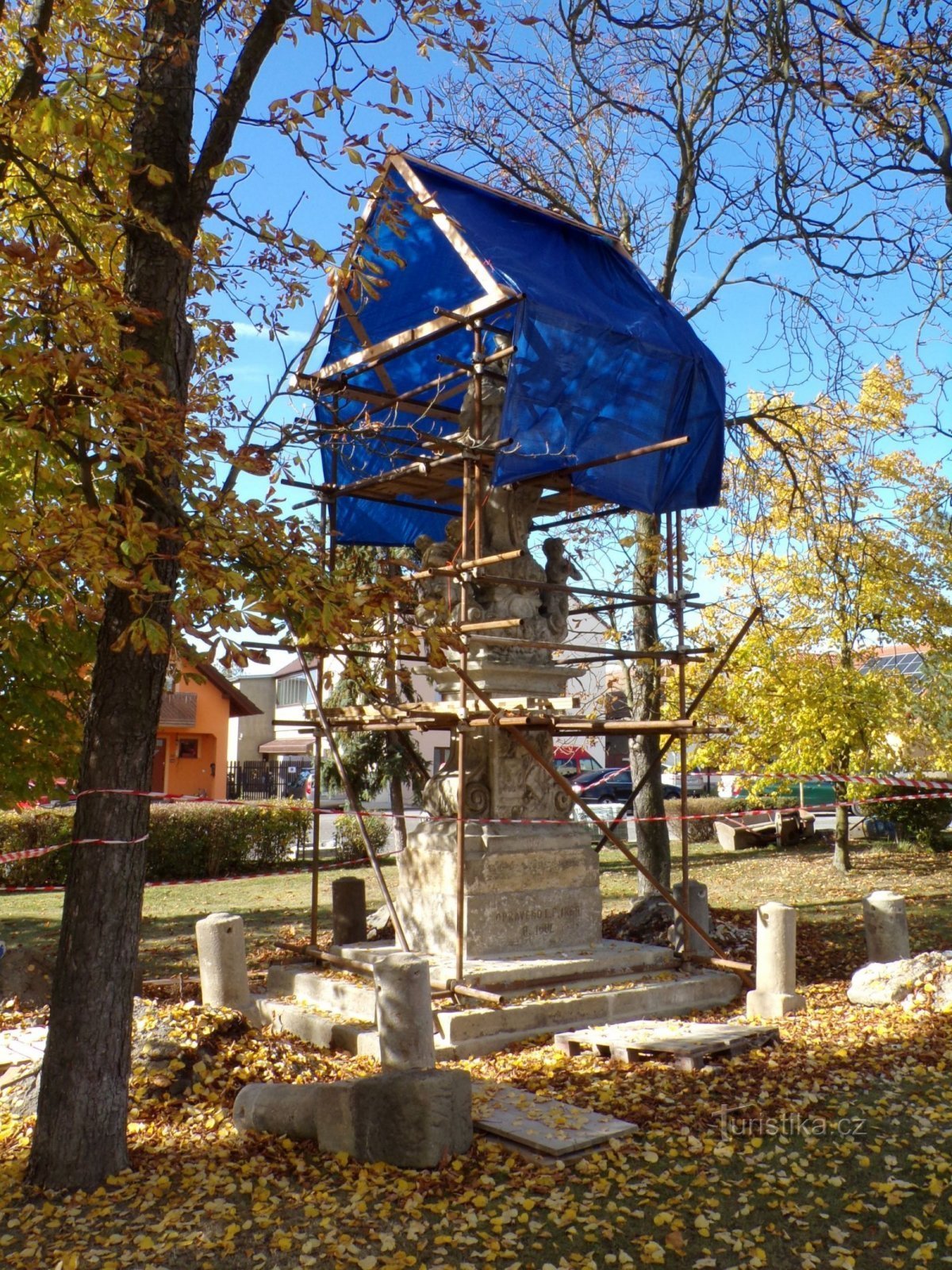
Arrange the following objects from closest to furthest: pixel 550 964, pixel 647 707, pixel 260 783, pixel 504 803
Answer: pixel 550 964
pixel 504 803
pixel 647 707
pixel 260 783

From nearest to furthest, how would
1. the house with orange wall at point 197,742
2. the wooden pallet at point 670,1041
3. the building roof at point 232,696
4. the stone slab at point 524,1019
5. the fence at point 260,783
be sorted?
the wooden pallet at point 670,1041 < the stone slab at point 524,1019 < the building roof at point 232,696 < the house with orange wall at point 197,742 < the fence at point 260,783

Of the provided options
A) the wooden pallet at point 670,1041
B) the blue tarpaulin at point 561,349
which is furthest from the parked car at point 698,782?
the wooden pallet at point 670,1041

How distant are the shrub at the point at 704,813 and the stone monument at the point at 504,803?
14726mm

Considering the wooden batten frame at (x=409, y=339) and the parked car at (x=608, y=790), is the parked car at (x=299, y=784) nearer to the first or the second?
the parked car at (x=608, y=790)

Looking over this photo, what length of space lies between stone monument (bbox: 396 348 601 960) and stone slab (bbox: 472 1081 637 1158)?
224 cm

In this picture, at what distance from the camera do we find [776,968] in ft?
26.2

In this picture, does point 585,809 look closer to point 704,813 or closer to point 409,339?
point 409,339

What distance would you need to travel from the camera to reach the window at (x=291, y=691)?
4962 cm

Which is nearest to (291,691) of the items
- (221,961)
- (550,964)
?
(221,961)

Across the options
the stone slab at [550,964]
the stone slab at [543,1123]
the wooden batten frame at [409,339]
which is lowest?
the stone slab at [543,1123]

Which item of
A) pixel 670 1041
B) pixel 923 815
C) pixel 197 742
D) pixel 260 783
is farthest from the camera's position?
pixel 260 783

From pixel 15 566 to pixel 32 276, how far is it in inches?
53.0

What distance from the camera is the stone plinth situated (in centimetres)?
816

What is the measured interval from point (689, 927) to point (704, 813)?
16037 mm
